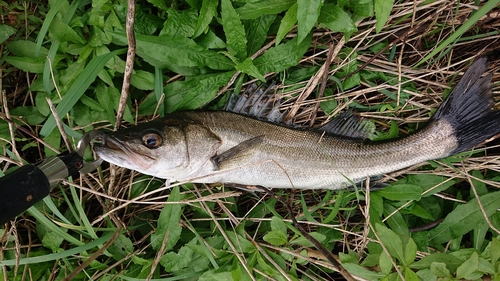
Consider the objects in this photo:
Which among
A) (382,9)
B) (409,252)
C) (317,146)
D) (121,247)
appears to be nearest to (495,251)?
(409,252)

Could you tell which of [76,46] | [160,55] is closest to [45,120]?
→ [76,46]

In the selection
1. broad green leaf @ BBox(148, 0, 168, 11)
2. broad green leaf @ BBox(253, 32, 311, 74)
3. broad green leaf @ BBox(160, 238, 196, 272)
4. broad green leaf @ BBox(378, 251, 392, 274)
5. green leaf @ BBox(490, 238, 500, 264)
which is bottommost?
broad green leaf @ BBox(160, 238, 196, 272)

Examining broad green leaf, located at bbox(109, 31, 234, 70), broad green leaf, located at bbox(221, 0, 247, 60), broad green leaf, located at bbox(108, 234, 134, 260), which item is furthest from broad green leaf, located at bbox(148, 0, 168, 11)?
broad green leaf, located at bbox(108, 234, 134, 260)

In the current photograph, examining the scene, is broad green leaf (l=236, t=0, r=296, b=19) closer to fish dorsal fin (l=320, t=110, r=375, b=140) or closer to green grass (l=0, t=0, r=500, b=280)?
green grass (l=0, t=0, r=500, b=280)

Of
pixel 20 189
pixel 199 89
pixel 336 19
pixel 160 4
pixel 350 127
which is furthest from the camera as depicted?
pixel 350 127

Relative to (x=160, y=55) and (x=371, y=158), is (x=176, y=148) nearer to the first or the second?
(x=160, y=55)

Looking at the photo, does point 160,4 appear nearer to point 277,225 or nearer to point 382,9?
point 382,9

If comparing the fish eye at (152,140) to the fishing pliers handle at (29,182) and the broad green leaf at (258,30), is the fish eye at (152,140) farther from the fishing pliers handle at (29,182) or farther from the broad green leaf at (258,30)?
the broad green leaf at (258,30)
